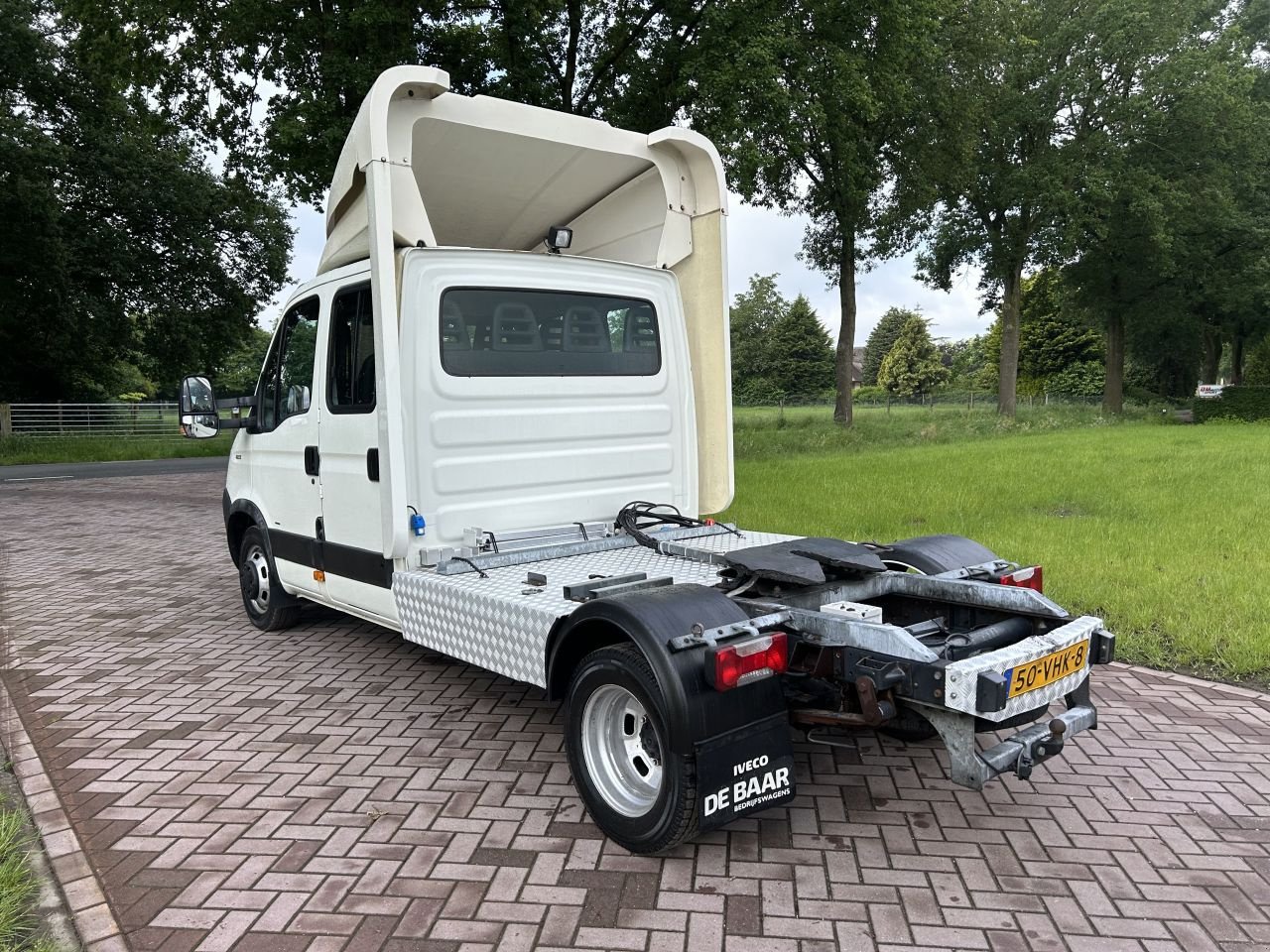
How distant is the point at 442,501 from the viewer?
4473 millimetres

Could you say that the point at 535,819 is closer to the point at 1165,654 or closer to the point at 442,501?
the point at 442,501

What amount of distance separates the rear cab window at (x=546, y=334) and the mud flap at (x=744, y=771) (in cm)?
249

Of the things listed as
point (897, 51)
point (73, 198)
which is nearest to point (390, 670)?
point (897, 51)

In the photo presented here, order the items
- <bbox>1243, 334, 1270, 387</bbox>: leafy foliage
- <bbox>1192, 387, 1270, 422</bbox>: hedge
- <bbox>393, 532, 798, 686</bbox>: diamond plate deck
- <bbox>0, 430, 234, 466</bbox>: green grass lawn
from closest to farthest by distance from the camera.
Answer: <bbox>393, 532, 798, 686</bbox>: diamond plate deck
<bbox>0, 430, 234, 466</bbox>: green grass lawn
<bbox>1192, 387, 1270, 422</bbox>: hedge
<bbox>1243, 334, 1270, 387</bbox>: leafy foliage

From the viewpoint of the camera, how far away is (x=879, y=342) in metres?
84.9

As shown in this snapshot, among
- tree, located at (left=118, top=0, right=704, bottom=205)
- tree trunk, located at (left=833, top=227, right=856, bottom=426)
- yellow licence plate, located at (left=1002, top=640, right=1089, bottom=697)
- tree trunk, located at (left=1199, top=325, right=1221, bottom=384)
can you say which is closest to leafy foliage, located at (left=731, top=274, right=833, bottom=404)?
tree trunk, located at (left=1199, top=325, right=1221, bottom=384)

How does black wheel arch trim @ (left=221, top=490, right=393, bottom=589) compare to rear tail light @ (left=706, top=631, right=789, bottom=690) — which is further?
black wheel arch trim @ (left=221, top=490, right=393, bottom=589)

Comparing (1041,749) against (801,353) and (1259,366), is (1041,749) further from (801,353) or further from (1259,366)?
(801,353)

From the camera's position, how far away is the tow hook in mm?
2971

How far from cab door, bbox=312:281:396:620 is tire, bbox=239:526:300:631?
1142mm

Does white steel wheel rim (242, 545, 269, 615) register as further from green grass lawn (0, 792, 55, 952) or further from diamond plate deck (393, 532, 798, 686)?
green grass lawn (0, 792, 55, 952)

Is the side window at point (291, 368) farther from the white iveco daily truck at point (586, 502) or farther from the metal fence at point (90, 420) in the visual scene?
the metal fence at point (90, 420)

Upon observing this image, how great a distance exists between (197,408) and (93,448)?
23.1 meters

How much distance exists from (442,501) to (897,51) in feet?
52.6
